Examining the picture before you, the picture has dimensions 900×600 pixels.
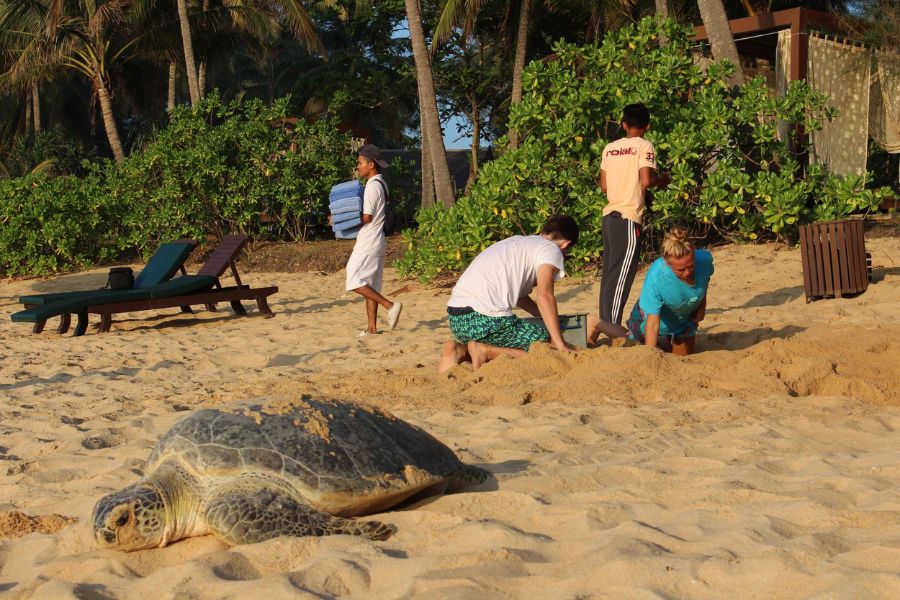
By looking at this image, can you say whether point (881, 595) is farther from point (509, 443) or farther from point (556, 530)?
point (509, 443)

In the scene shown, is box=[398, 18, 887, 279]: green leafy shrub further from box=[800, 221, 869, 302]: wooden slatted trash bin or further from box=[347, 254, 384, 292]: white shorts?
box=[347, 254, 384, 292]: white shorts

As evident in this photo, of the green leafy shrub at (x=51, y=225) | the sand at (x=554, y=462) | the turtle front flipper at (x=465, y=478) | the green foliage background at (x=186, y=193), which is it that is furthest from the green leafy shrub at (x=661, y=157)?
the green leafy shrub at (x=51, y=225)

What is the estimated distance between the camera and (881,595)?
222 centimetres

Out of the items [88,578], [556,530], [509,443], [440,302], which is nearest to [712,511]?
[556,530]

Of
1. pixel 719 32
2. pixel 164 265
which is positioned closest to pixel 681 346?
pixel 164 265

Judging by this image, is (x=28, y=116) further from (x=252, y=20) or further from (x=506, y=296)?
(x=506, y=296)

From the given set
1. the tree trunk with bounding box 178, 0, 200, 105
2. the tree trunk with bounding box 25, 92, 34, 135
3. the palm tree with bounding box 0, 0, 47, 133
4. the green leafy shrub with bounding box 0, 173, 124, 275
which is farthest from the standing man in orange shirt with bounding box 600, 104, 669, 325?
the tree trunk with bounding box 25, 92, 34, 135

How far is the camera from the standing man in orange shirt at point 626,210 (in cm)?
650

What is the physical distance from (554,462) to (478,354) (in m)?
2.01

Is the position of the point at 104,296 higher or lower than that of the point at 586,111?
lower

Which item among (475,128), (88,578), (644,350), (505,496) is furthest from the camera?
(475,128)

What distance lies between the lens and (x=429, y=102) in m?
15.2

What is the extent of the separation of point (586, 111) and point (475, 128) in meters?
13.4

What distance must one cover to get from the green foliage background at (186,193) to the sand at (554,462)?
911 centimetres
